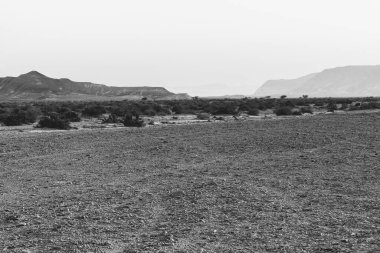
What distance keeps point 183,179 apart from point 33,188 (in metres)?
3.17

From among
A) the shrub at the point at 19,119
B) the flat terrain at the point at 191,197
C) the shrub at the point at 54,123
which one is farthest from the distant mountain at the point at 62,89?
the flat terrain at the point at 191,197

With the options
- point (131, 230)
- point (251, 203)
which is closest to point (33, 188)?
point (131, 230)

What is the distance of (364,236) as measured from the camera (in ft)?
21.8

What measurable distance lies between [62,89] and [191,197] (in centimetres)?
15261

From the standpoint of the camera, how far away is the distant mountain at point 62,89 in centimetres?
14750

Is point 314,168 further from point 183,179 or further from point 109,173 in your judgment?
point 109,173

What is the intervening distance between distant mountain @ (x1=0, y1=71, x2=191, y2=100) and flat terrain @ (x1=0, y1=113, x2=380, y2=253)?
5100 inches

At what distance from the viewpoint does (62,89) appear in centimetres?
15588

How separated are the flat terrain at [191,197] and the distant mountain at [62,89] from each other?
129543mm

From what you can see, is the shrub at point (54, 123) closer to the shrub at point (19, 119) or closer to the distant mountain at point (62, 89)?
the shrub at point (19, 119)

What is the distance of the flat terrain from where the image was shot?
654cm

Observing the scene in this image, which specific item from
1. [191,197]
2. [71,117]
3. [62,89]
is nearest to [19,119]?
[71,117]

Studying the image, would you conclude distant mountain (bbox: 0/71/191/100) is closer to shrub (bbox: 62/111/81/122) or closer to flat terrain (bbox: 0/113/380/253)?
shrub (bbox: 62/111/81/122)

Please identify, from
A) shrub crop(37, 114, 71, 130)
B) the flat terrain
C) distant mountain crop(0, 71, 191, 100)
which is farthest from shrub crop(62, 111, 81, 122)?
distant mountain crop(0, 71, 191, 100)
